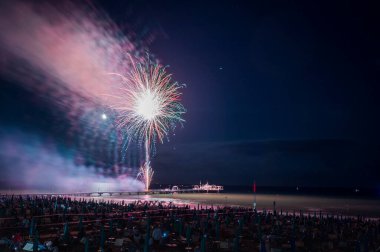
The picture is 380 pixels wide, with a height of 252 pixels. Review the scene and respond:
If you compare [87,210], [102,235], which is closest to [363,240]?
[102,235]

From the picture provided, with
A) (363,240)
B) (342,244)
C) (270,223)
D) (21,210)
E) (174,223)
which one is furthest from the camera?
→ (21,210)

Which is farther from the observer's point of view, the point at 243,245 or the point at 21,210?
the point at 21,210

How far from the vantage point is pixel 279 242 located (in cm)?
2041

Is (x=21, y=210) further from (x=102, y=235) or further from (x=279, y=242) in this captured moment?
(x=279, y=242)

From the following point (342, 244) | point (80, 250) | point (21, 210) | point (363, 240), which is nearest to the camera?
point (80, 250)

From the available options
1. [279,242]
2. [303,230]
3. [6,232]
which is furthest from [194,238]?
[6,232]

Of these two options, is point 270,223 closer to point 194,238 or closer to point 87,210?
point 194,238

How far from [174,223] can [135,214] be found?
831 centimetres

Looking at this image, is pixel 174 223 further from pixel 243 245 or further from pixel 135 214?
pixel 135 214

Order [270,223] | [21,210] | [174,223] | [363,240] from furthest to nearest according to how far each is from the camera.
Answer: [21,210]
[270,223]
[174,223]
[363,240]

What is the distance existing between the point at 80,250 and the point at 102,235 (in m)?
1.13

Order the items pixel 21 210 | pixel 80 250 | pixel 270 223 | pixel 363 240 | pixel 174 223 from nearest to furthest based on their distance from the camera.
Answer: pixel 80 250
pixel 363 240
pixel 174 223
pixel 270 223
pixel 21 210

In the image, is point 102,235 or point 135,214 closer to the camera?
point 102,235

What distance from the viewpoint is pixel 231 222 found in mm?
26844
